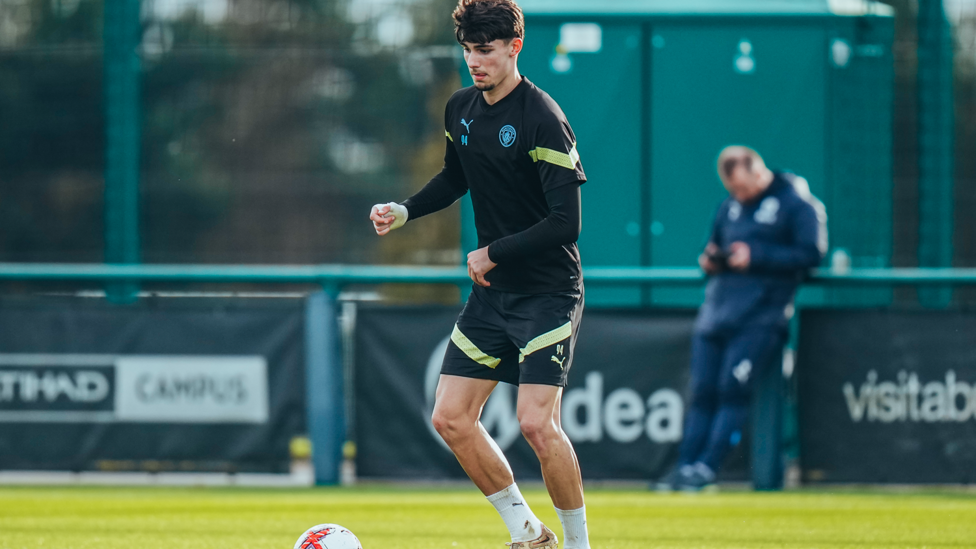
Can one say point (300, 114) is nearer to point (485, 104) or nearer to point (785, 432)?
point (785, 432)

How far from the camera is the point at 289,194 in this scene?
12.5m

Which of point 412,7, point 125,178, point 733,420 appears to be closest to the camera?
point 733,420

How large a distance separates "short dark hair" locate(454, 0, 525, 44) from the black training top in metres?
0.24

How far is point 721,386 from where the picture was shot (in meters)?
7.87

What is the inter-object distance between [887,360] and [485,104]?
14.1ft

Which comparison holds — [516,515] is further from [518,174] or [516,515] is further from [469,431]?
[518,174]

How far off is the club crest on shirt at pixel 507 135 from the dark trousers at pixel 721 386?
3.69m

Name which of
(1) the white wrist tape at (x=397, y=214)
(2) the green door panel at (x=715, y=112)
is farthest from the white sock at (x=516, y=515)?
(2) the green door panel at (x=715, y=112)

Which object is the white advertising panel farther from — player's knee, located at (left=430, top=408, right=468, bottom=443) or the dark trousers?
player's knee, located at (left=430, top=408, right=468, bottom=443)

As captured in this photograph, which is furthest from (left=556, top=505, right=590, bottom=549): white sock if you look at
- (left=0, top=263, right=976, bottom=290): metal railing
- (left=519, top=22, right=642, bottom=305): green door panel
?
(left=519, top=22, right=642, bottom=305): green door panel

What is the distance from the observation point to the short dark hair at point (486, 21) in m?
4.47

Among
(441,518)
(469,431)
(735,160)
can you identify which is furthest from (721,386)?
(469,431)

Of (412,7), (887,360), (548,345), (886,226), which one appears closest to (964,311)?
(887,360)

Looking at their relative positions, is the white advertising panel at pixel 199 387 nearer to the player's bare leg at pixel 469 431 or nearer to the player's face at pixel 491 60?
the player's bare leg at pixel 469 431
